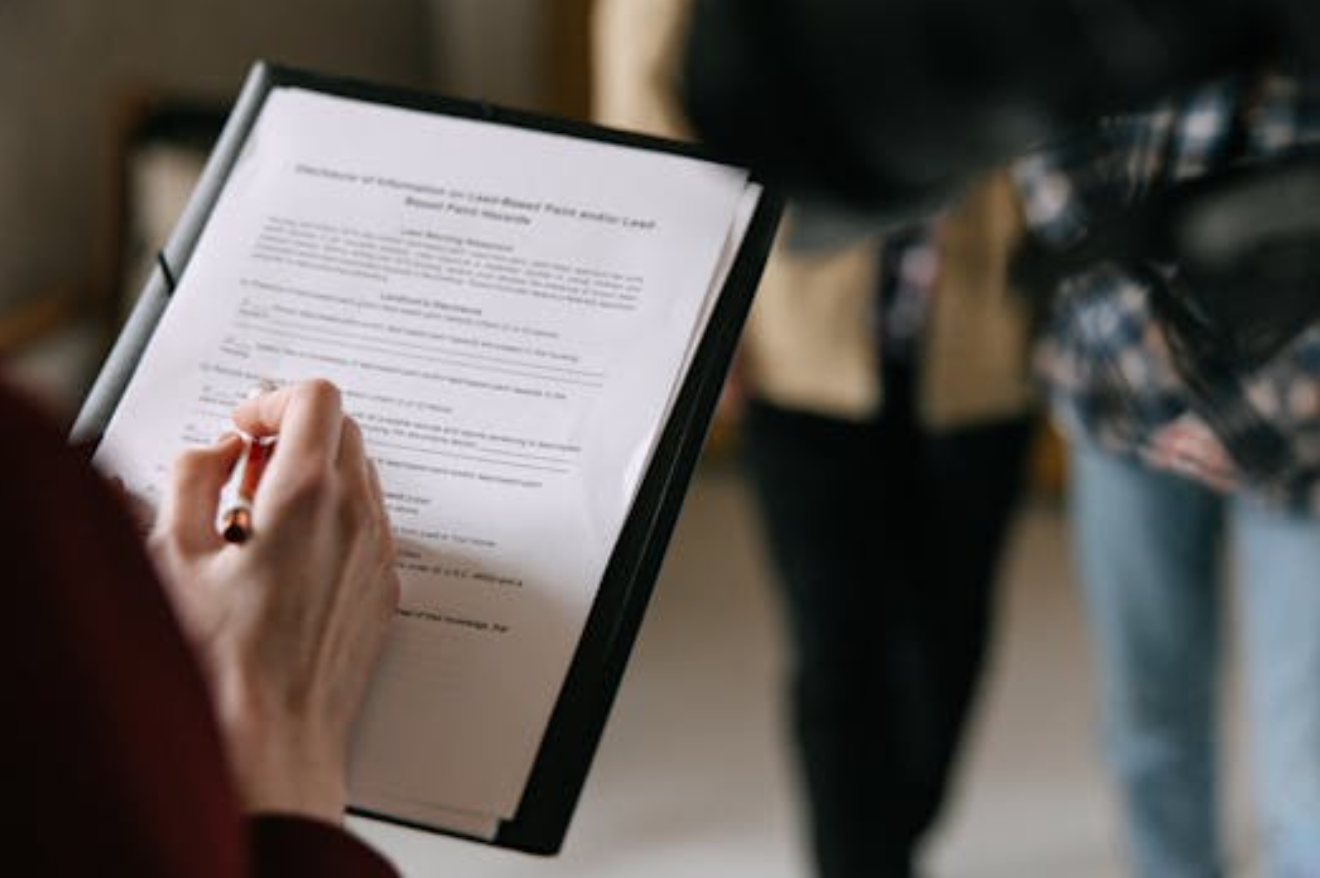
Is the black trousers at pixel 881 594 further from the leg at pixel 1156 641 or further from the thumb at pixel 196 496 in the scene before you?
the thumb at pixel 196 496

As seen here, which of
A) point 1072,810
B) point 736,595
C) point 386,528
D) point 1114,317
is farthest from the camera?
point 736,595

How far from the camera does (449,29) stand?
2287mm

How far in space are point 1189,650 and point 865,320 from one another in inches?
14.7

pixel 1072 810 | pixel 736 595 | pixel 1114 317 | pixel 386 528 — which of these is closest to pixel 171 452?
pixel 386 528

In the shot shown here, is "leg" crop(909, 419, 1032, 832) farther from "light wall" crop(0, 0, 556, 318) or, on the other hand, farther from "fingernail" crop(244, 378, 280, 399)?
"light wall" crop(0, 0, 556, 318)

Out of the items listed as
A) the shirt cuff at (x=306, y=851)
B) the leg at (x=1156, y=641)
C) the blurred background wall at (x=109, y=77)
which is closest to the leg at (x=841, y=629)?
the leg at (x=1156, y=641)

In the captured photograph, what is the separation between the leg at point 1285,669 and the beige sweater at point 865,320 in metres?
0.20

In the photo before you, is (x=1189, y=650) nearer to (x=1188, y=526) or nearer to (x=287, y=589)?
(x=1188, y=526)

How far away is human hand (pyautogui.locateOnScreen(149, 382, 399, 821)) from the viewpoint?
1.72 feet

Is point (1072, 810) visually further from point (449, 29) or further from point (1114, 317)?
point (449, 29)

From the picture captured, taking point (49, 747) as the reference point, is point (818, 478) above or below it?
above

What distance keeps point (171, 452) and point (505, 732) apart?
0.62ft

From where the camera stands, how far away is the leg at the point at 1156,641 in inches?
44.7

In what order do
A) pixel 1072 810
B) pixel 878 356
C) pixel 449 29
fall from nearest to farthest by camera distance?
1. pixel 878 356
2. pixel 1072 810
3. pixel 449 29
